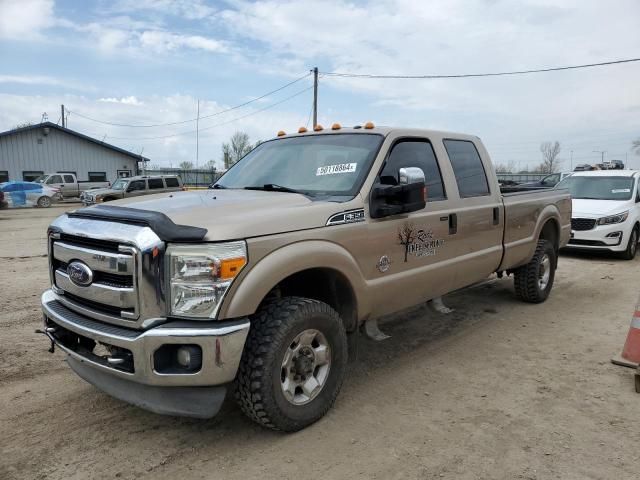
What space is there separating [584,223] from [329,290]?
8297 mm

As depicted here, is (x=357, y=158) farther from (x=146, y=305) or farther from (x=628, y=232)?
(x=628, y=232)

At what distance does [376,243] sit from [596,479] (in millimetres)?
1898

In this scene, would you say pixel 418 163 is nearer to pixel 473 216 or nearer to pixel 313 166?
pixel 473 216

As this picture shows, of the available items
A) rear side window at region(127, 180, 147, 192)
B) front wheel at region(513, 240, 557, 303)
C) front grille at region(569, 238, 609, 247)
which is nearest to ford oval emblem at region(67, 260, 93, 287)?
front wheel at region(513, 240, 557, 303)

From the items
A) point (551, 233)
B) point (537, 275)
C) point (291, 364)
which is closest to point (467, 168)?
point (537, 275)

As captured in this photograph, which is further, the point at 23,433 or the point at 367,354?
the point at 367,354

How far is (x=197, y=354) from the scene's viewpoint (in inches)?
107

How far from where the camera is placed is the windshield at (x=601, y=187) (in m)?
10.6

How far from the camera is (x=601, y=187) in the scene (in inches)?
430

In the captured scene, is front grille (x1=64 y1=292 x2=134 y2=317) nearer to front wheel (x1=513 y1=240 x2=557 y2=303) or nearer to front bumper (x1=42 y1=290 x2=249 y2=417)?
front bumper (x1=42 y1=290 x2=249 y2=417)

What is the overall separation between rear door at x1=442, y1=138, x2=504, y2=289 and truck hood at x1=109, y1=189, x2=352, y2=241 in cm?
145

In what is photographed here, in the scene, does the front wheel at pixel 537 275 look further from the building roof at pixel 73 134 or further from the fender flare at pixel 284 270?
the building roof at pixel 73 134

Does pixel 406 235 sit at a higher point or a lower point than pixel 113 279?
higher

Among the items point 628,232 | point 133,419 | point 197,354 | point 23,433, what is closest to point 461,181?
point 197,354
